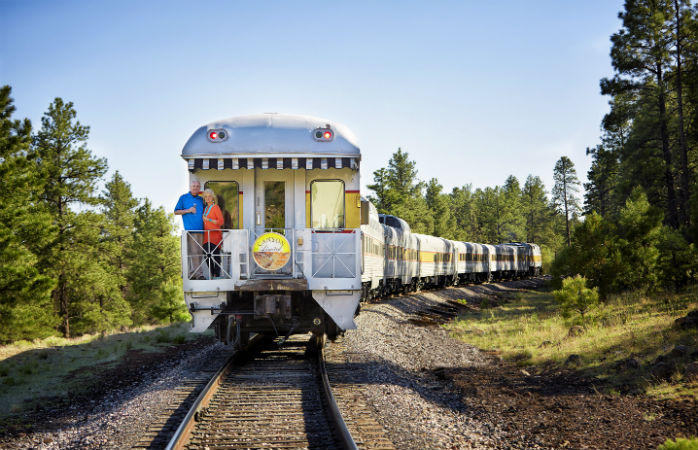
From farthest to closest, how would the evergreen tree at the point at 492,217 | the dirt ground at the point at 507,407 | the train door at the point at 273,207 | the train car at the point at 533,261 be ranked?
the evergreen tree at the point at 492,217, the train car at the point at 533,261, the train door at the point at 273,207, the dirt ground at the point at 507,407

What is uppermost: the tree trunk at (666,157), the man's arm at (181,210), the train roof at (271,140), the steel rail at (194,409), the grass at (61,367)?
the tree trunk at (666,157)

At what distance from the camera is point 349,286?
9219 mm

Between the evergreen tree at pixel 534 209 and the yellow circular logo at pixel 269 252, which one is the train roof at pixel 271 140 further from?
the evergreen tree at pixel 534 209

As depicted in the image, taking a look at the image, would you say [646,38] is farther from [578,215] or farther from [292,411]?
[578,215]

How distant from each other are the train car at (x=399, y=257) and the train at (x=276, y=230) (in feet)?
39.0

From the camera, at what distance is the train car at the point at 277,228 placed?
9.18 m

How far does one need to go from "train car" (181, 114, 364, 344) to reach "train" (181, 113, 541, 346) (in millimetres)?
16

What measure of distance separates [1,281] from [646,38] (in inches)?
1127

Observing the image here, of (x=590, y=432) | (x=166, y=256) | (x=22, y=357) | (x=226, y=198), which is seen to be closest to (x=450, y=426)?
(x=590, y=432)

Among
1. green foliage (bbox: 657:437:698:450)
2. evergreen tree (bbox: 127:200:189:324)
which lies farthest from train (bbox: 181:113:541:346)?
evergreen tree (bbox: 127:200:189:324)

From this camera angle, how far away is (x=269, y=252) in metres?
9.22

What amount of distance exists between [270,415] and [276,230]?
391 centimetres

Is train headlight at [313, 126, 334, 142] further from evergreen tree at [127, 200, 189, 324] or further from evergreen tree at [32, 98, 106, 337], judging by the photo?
evergreen tree at [127, 200, 189, 324]

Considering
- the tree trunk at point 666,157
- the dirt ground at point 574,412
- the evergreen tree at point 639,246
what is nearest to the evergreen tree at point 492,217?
the tree trunk at point 666,157
